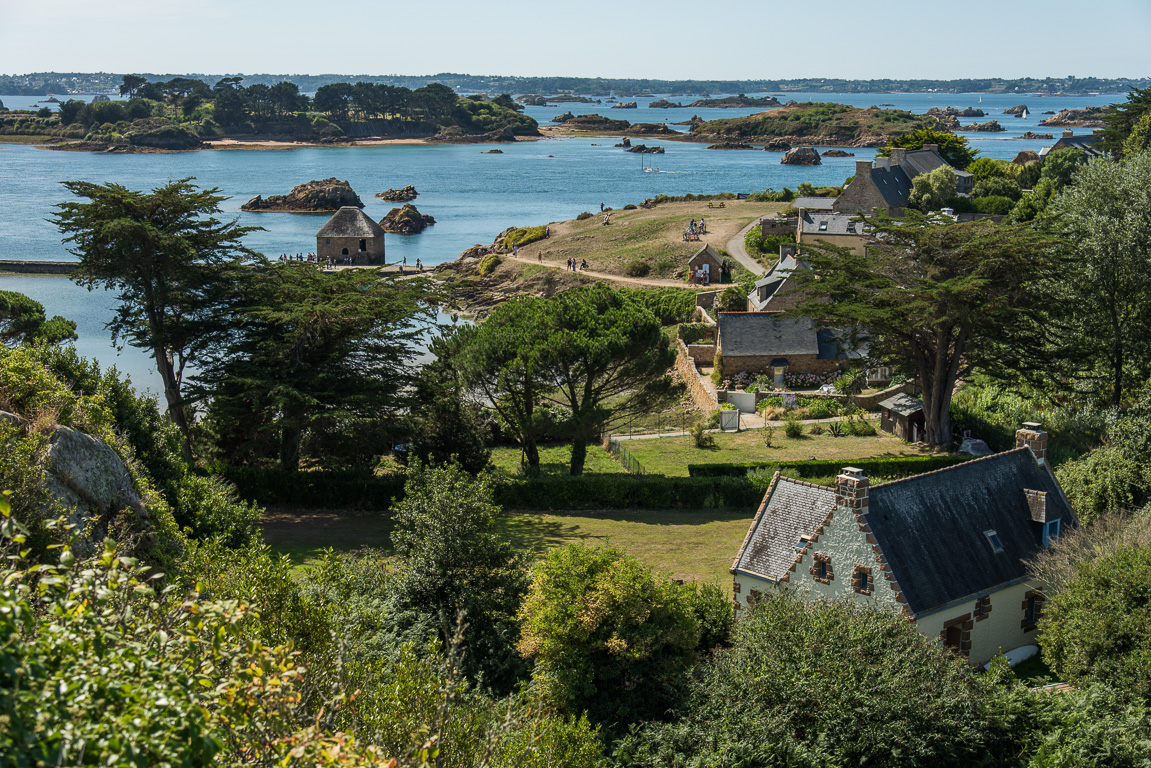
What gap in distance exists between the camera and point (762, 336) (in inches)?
1940

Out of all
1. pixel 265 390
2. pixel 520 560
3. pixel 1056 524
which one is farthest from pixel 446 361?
pixel 1056 524

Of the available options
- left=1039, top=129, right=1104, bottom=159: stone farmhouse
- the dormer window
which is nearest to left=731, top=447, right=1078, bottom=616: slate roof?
the dormer window

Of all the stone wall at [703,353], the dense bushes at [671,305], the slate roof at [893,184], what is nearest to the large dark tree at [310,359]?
the stone wall at [703,353]

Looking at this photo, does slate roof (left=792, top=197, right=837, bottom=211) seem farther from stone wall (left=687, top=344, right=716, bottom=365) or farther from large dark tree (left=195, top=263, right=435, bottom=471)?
large dark tree (left=195, top=263, right=435, bottom=471)

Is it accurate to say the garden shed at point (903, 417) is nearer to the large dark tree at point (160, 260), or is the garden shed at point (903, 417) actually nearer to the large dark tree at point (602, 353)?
the large dark tree at point (602, 353)

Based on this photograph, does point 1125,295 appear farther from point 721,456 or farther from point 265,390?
point 265,390

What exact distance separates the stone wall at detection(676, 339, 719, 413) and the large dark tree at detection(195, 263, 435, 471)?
58.5 ft

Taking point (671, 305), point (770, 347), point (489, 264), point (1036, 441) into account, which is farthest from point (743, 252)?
point (1036, 441)

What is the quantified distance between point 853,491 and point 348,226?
69063 millimetres

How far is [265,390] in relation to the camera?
1149 inches

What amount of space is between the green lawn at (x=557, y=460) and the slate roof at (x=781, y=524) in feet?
47.1

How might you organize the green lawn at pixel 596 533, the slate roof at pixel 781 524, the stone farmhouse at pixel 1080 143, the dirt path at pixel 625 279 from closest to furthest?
the slate roof at pixel 781 524 → the green lawn at pixel 596 533 → the dirt path at pixel 625 279 → the stone farmhouse at pixel 1080 143

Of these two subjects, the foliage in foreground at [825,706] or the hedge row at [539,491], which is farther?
the hedge row at [539,491]

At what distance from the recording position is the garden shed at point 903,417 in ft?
121
